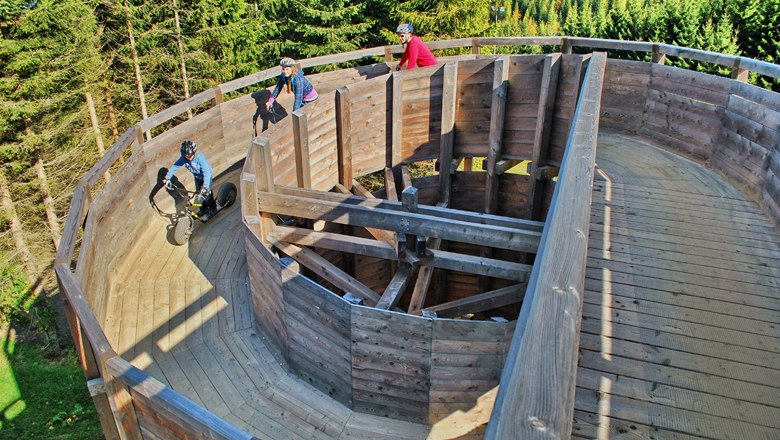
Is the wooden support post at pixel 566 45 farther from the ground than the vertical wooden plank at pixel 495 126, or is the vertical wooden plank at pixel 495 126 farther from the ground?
the wooden support post at pixel 566 45

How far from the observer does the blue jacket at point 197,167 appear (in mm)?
8219

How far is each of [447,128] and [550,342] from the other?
8.61m

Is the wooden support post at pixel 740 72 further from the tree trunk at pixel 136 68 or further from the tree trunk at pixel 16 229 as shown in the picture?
the tree trunk at pixel 136 68

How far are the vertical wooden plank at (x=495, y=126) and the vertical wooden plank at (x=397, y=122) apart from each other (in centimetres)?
157

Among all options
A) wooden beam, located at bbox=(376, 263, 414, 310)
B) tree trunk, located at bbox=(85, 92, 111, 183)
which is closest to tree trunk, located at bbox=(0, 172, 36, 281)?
tree trunk, located at bbox=(85, 92, 111, 183)

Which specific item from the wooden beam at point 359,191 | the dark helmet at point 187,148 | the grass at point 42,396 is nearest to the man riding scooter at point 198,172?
the dark helmet at point 187,148

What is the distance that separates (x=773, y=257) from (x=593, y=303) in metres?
1.84

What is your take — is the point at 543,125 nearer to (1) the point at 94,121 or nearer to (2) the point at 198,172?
(2) the point at 198,172

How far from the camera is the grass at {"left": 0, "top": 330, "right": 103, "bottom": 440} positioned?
37.0ft

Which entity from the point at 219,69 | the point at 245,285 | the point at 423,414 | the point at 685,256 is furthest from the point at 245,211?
the point at 219,69

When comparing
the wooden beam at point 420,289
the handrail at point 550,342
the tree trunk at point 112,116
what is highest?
the handrail at point 550,342

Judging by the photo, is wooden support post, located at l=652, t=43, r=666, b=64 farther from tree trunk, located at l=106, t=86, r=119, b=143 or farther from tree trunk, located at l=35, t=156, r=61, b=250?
tree trunk, located at l=106, t=86, r=119, b=143

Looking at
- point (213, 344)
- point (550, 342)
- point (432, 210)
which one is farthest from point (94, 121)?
point (550, 342)

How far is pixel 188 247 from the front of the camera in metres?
8.38
